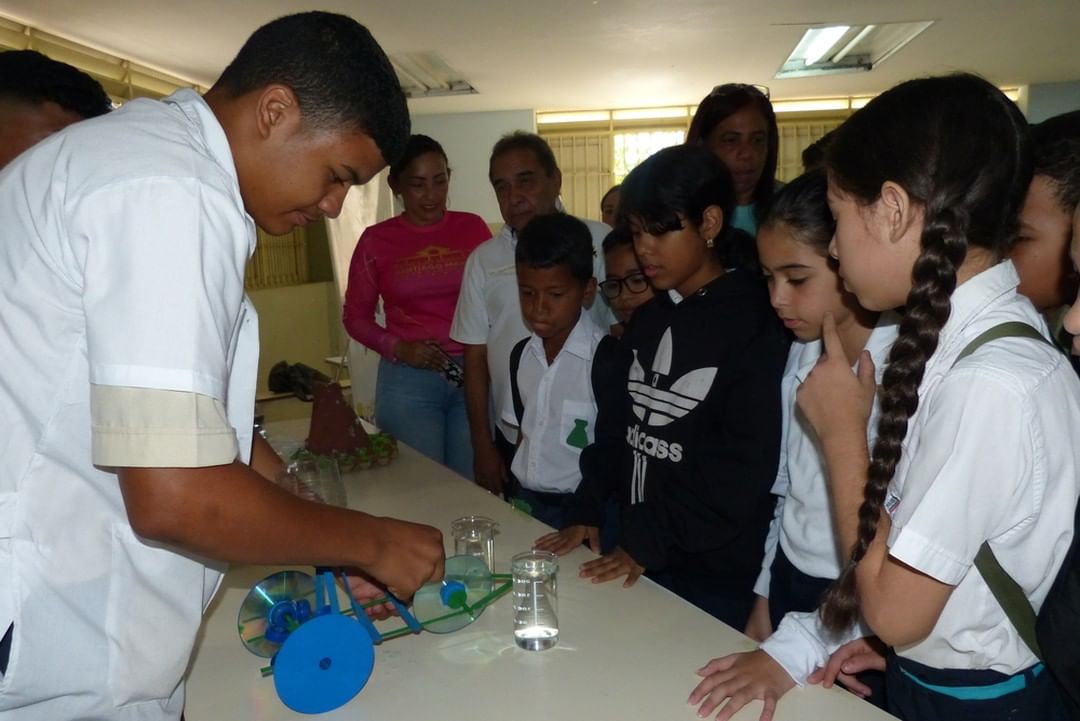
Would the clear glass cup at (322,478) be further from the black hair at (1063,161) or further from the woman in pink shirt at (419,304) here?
the black hair at (1063,161)

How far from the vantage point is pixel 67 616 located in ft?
2.81

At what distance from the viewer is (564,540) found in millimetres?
1576

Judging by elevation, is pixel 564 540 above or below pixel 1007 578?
below

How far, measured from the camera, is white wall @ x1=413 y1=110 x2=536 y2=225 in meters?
8.12

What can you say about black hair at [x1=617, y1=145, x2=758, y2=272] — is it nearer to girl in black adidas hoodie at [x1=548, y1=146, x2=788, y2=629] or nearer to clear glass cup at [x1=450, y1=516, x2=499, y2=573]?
girl in black adidas hoodie at [x1=548, y1=146, x2=788, y2=629]

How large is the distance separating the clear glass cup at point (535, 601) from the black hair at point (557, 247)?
983 mm

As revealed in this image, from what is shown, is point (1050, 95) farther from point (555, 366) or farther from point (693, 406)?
point (693, 406)

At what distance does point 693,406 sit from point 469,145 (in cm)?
698

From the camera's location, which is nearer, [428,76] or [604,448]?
[604,448]

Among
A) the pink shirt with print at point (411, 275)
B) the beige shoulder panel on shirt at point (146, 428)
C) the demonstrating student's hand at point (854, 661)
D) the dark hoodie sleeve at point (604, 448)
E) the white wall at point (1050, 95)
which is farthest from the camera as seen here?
the white wall at point (1050, 95)

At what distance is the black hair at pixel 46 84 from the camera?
173cm

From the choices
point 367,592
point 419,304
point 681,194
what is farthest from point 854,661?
point 419,304

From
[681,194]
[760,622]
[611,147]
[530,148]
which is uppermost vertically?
[611,147]

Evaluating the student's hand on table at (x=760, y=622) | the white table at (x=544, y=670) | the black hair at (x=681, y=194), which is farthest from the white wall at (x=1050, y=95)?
the white table at (x=544, y=670)
